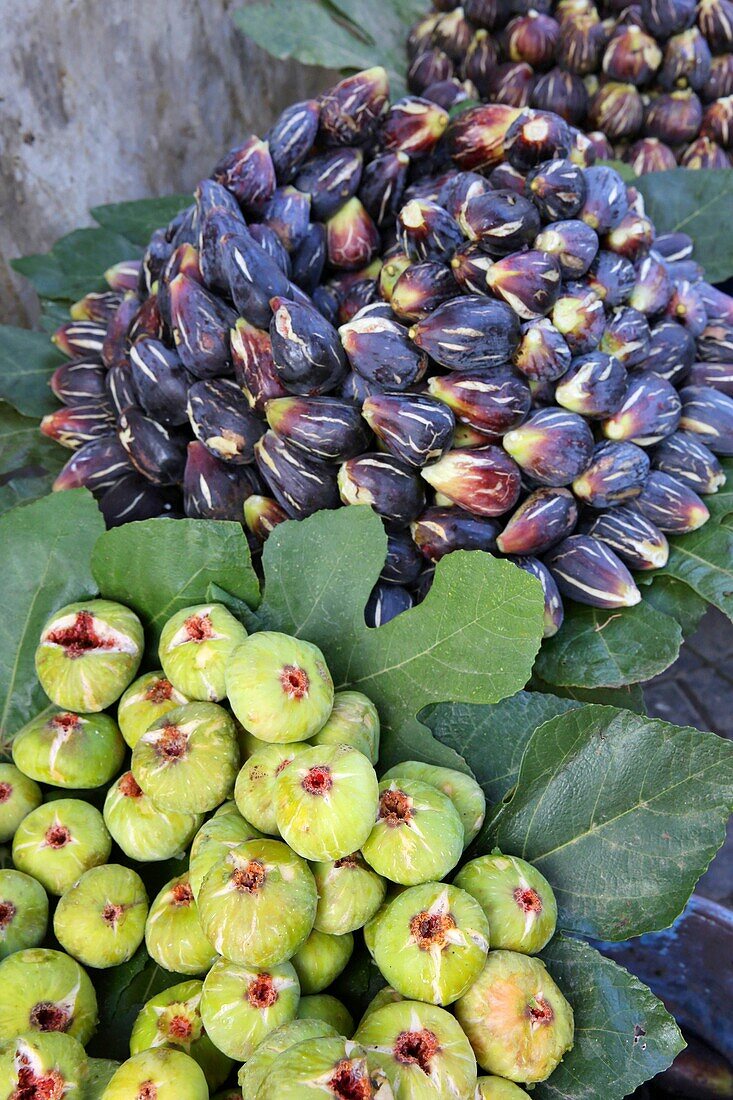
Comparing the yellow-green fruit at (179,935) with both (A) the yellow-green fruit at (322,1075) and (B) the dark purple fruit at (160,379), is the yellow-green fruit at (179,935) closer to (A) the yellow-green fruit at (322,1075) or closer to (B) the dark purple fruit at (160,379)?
(A) the yellow-green fruit at (322,1075)

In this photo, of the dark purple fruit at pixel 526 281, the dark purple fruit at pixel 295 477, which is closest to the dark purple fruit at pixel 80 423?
the dark purple fruit at pixel 295 477

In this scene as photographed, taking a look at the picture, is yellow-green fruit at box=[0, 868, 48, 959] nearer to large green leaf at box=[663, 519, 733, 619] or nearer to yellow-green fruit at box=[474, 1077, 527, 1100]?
yellow-green fruit at box=[474, 1077, 527, 1100]

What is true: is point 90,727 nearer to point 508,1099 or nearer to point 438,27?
point 508,1099

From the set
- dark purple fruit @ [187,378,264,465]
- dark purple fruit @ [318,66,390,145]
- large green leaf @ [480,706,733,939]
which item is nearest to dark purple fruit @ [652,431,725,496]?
large green leaf @ [480,706,733,939]

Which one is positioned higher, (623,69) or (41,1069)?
(623,69)

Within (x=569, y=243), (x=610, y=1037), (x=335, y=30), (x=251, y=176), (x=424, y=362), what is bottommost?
(x=610, y=1037)

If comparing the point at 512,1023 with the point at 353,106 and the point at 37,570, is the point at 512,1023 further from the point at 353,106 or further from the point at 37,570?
the point at 353,106

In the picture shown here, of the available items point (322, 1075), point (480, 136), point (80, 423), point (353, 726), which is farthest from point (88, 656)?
point (480, 136)
